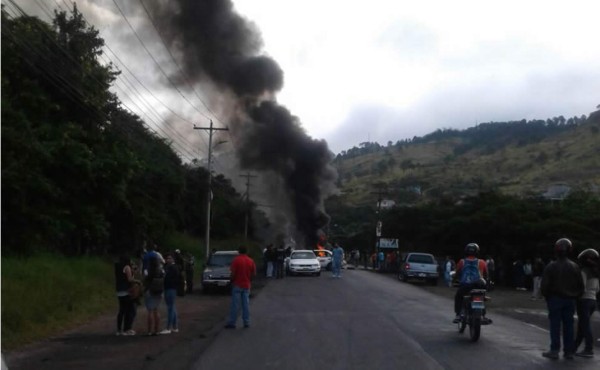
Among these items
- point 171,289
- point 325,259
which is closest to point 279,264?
point 325,259

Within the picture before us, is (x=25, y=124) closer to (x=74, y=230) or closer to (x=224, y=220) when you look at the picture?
(x=74, y=230)

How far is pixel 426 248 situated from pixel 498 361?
4731 cm

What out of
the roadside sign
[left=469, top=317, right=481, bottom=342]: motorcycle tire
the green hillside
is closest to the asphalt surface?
[left=469, top=317, right=481, bottom=342]: motorcycle tire

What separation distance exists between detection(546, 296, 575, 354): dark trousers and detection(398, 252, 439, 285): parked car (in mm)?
27295

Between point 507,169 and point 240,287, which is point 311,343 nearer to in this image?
point 240,287

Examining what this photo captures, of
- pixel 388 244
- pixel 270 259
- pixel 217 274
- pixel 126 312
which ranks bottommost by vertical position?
pixel 126 312

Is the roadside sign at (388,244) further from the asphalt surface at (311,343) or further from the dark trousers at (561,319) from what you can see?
the dark trousers at (561,319)

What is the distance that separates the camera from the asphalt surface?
38.4ft

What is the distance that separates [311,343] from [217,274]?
617 inches

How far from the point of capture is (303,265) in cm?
4250

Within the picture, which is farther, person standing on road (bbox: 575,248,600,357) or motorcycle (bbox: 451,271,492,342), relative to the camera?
motorcycle (bbox: 451,271,492,342)

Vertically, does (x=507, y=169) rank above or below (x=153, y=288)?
above

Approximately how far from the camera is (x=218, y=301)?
2588 cm

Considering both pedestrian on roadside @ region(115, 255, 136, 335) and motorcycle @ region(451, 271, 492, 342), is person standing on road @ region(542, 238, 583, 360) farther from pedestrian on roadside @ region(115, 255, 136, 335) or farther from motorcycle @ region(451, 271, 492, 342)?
pedestrian on roadside @ region(115, 255, 136, 335)
